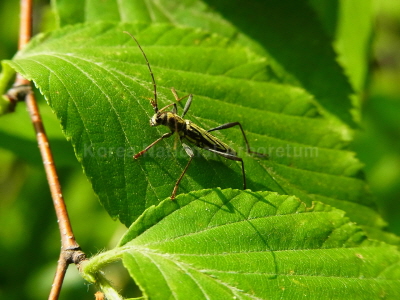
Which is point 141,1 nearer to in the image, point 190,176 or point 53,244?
point 190,176

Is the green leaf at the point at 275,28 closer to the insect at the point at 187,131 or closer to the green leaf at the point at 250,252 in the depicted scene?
the insect at the point at 187,131

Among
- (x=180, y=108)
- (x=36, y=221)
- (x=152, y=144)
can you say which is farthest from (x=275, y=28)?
(x=36, y=221)

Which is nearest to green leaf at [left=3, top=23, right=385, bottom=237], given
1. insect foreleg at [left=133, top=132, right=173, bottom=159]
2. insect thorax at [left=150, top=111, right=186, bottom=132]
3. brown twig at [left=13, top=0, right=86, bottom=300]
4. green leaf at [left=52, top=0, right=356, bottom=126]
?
insect foreleg at [left=133, top=132, right=173, bottom=159]

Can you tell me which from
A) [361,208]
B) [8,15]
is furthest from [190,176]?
[8,15]

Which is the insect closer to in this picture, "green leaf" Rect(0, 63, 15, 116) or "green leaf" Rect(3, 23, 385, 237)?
"green leaf" Rect(3, 23, 385, 237)

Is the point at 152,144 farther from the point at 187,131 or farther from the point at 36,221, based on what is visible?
the point at 36,221

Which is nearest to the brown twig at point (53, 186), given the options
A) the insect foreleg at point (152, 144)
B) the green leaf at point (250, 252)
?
the green leaf at point (250, 252)

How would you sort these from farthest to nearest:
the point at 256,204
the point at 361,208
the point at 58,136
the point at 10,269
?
the point at 10,269, the point at 58,136, the point at 361,208, the point at 256,204
